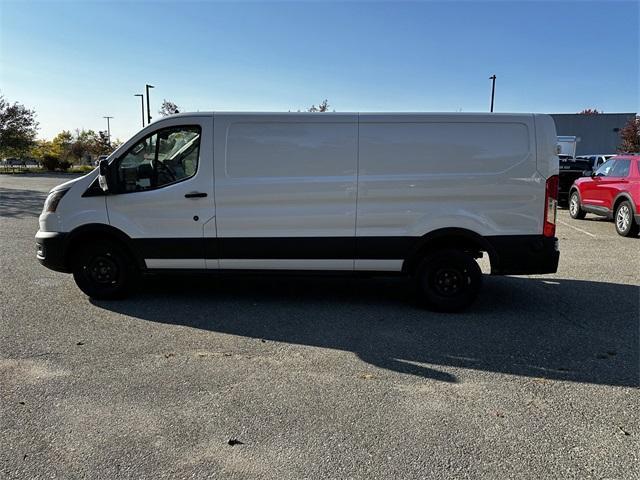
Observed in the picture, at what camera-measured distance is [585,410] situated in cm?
336

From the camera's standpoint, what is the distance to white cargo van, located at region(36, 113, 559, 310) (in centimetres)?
523

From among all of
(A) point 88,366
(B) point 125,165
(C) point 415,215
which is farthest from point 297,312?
(B) point 125,165

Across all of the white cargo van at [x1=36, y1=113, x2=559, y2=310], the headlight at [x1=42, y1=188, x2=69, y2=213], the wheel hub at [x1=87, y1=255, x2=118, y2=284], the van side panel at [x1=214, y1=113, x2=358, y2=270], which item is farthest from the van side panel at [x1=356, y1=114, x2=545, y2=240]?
the headlight at [x1=42, y1=188, x2=69, y2=213]

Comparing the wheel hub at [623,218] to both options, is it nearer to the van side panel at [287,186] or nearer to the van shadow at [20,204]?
the van side panel at [287,186]

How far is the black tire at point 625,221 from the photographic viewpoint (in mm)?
10547

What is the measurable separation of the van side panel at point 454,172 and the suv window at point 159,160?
1.97 m

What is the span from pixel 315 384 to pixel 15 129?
160 ft

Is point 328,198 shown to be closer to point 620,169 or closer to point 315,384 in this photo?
point 315,384

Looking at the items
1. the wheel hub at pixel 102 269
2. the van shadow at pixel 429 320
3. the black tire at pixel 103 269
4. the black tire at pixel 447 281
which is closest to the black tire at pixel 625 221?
the van shadow at pixel 429 320

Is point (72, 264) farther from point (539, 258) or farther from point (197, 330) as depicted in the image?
point (539, 258)

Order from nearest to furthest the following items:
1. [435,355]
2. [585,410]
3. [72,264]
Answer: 1. [585,410]
2. [435,355]
3. [72,264]

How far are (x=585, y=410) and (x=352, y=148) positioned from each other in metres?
3.26

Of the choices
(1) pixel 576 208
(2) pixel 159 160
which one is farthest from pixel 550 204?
(1) pixel 576 208

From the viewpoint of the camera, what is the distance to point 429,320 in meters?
5.20
